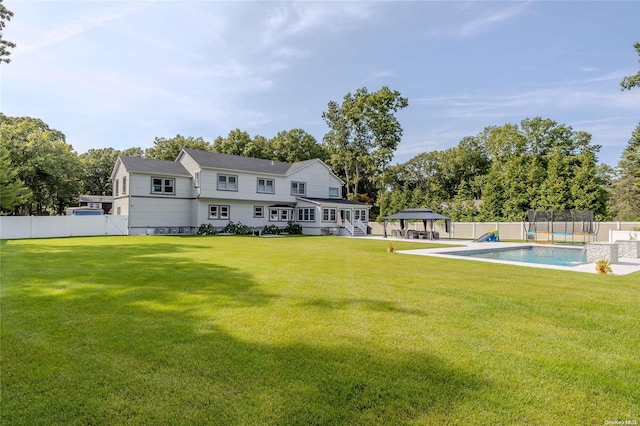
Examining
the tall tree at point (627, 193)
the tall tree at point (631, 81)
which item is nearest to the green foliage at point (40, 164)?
the tall tree at point (631, 81)

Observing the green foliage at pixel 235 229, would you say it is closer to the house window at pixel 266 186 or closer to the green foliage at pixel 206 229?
the green foliage at pixel 206 229

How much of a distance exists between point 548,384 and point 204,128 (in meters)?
36.4

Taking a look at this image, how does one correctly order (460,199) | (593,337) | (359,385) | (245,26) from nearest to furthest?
(359,385) → (593,337) → (245,26) → (460,199)

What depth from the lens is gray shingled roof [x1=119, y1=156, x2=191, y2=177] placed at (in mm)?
25484

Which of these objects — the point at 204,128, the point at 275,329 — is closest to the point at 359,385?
the point at 275,329

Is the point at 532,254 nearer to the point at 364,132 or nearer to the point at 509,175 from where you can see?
the point at 509,175

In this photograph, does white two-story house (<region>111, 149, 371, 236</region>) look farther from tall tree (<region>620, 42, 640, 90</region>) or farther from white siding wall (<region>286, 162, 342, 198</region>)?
tall tree (<region>620, 42, 640, 90</region>)

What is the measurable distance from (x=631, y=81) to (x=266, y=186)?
2692 cm

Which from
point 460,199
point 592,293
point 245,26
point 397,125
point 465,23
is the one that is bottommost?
point 592,293

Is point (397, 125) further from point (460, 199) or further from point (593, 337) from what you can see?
point (593, 337)

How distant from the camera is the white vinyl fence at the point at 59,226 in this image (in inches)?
832

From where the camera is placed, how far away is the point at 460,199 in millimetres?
33062

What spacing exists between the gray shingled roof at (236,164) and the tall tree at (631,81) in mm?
24144

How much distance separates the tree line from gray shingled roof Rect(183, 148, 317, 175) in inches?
409
